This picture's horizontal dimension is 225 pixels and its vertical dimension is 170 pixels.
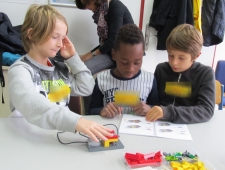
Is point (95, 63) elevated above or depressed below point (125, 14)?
below

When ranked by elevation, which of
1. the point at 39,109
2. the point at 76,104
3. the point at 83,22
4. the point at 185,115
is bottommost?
the point at 76,104

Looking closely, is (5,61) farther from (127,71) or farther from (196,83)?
(196,83)

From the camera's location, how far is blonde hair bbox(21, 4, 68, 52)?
91 cm

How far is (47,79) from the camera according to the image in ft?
3.24

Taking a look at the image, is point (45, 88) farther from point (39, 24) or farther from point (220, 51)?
point (220, 51)

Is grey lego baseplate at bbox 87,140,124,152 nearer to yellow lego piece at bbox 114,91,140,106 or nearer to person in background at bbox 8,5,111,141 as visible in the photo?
person in background at bbox 8,5,111,141

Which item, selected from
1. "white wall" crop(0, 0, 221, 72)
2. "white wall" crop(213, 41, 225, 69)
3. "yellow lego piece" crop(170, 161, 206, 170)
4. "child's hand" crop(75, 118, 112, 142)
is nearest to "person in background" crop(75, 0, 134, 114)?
"white wall" crop(0, 0, 221, 72)

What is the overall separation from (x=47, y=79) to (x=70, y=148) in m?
0.39

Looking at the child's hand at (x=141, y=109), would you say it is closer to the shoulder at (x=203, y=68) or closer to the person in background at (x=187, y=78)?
the person in background at (x=187, y=78)

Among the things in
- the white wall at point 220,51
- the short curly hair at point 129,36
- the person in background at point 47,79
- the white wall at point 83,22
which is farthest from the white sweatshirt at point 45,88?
the white wall at point 220,51

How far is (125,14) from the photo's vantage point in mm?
1904

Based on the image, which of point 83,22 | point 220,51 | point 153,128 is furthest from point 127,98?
point 220,51

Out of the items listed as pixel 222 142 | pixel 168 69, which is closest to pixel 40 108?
pixel 222 142

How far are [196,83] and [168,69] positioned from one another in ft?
0.56
